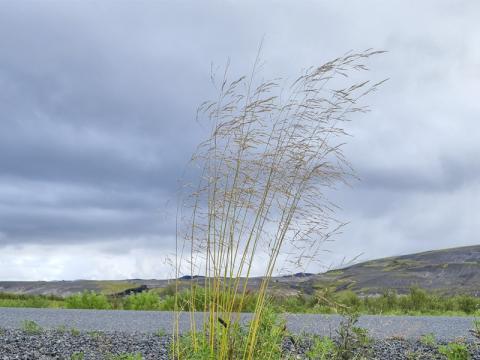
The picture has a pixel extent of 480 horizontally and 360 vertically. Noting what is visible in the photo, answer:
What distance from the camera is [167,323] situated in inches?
313

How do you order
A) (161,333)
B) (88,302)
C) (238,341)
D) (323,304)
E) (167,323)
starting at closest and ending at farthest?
(238,341), (161,333), (167,323), (323,304), (88,302)

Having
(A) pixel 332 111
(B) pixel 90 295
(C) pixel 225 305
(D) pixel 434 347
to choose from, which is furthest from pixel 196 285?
(B) pixel 90 295

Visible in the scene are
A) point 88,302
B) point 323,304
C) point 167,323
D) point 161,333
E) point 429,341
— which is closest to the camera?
point 429,341

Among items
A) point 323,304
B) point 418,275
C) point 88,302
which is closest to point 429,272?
point 418,275

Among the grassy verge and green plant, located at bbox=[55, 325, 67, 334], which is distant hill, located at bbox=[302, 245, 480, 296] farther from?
green plant, located at bbox=[55, 325, 67, 334]

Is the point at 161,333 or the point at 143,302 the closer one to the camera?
the point at 161,333

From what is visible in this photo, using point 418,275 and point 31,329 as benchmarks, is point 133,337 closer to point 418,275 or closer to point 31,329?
point 31,329

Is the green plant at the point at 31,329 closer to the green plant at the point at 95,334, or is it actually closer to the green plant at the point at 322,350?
the green plant at the point at 95,334

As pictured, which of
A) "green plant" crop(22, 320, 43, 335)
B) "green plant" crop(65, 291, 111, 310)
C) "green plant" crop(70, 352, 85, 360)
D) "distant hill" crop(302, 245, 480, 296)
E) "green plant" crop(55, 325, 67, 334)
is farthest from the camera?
"distant hill" crop(302, 245, 480, 296)

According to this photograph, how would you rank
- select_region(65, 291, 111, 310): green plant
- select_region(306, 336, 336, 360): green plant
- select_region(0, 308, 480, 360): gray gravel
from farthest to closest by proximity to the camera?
1. select_region(65, 291, 111, 310): green plant
2. select_region(0, 308, 480, 360): gray gravel
3. select_region(306, 336, 336, 360): green plant

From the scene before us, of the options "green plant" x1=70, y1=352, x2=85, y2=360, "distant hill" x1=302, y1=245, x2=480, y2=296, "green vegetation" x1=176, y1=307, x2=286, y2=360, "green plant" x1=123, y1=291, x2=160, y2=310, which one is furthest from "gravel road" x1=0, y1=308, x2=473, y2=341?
"distant hill" x1=302, y1=245, x2=480, y2=296

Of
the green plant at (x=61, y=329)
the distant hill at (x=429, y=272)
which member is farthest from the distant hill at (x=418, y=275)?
the green plant at (x=61, y=329)

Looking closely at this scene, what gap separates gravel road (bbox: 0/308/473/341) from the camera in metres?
7.20

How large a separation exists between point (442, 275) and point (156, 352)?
19.0m
